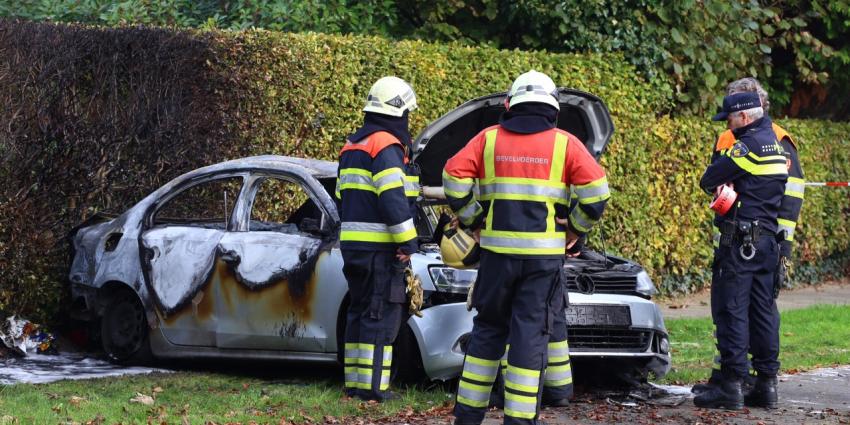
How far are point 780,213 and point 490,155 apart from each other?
108 inches

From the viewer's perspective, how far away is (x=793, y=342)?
11969 millimetres

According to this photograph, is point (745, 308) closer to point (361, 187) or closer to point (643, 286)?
point (643, 286)

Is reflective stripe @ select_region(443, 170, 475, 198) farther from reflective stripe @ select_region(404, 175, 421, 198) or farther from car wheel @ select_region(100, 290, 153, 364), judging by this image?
car wheel @ select_region(100, 290, 153, 364)

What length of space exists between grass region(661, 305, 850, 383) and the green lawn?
0.14 feet

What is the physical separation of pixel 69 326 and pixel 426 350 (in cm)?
356

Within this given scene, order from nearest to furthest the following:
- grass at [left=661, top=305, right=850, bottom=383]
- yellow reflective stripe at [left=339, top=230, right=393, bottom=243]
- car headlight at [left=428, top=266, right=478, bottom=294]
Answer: yellow reflective stripe at [left=339, top=230, right=393, bottom=243]
car headlight at [left=428, top=266, right=478, bottom=294]
grass at [left=661, top=305, right=850, bottom=383]

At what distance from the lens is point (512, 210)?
6.78 meters

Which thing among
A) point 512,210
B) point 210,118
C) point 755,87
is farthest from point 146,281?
point 755,87

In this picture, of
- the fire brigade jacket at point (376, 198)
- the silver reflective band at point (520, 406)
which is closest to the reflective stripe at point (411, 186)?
the fire brigade jacket at point (376, 198)

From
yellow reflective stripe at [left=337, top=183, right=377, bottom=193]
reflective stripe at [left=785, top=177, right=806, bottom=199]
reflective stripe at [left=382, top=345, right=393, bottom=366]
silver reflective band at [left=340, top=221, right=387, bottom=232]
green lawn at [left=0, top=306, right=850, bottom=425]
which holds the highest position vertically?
reflective stripe at [left=785, top=177, right=806, bottom=199]

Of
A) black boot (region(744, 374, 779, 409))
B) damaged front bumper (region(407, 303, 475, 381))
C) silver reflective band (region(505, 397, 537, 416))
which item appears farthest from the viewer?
black boot (region(744, 374, 779, 409))

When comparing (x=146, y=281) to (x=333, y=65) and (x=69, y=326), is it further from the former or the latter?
(x=333, y=65)

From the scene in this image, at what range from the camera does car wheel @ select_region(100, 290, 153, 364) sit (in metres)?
9.63

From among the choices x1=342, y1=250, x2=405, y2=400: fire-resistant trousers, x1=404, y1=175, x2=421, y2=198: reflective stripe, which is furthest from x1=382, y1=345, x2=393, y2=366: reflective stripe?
x1=404, y1=175, x2=421, y2=198: reflective stripe
